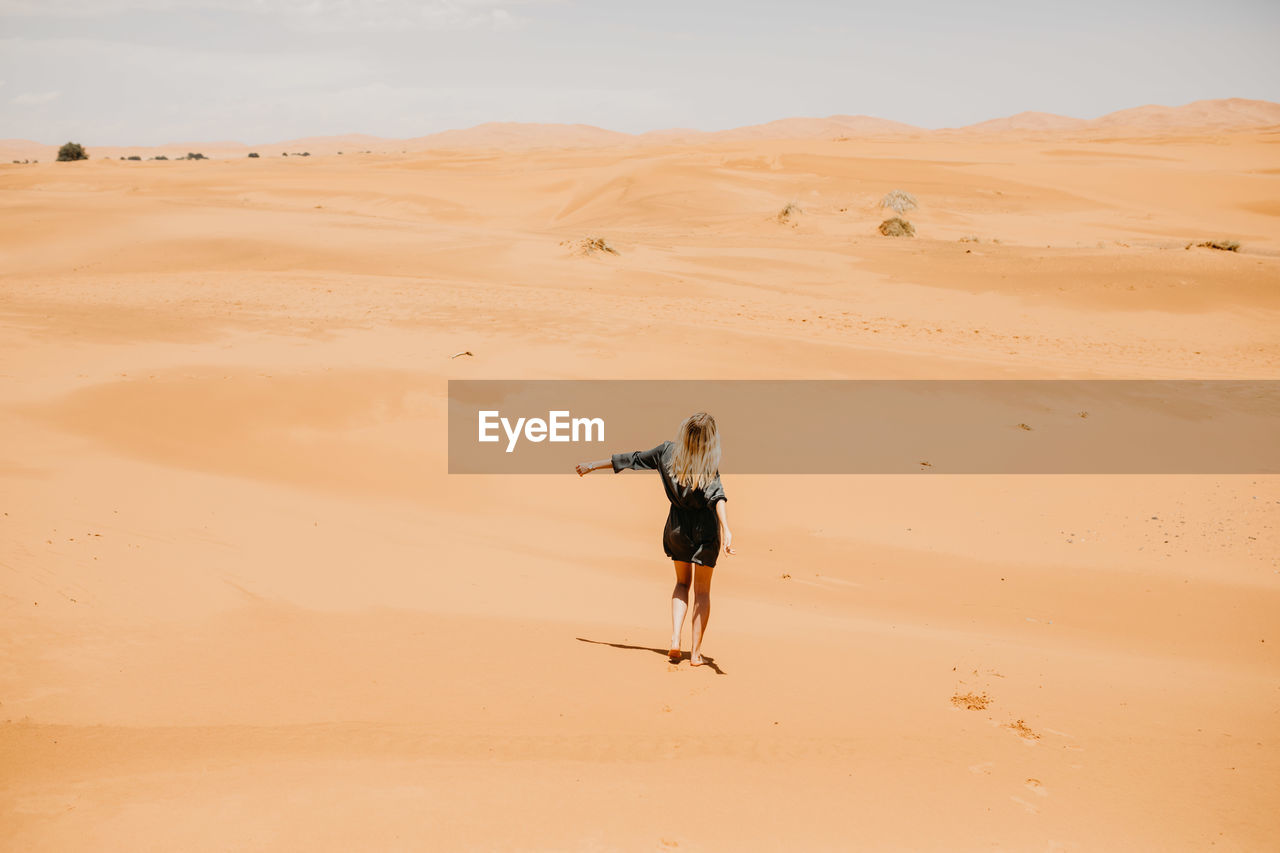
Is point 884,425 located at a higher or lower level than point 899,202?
lower

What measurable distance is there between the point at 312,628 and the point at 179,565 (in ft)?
4.43

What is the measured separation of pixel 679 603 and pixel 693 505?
0.62m

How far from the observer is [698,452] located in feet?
18.3

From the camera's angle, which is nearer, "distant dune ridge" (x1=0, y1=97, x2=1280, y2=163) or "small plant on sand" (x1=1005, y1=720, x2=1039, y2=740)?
"small plant on sand" (x1=1005, y1=720, x2=1039, y2=740)

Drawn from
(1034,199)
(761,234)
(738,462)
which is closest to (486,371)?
(738,462)

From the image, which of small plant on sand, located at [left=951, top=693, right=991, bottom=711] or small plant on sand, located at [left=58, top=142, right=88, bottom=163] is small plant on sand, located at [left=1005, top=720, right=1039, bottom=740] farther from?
small plant on sand, located at [left=58, top=142, right=88, bottom=163]

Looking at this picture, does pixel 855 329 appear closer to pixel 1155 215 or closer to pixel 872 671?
pixel 872 671

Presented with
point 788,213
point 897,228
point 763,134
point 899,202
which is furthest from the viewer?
point 763,134

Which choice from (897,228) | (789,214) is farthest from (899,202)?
(897,228)

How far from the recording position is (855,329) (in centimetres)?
1844

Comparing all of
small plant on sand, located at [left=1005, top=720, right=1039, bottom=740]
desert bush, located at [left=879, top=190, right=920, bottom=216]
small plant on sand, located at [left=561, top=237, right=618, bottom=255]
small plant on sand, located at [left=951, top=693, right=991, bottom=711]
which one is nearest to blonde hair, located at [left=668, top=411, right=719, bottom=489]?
small plant on sand, located at [left=951, top=693, right=991, bottom=711]

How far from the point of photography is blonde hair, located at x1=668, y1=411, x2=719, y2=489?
5.57 m

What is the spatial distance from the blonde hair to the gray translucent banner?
5914 mm

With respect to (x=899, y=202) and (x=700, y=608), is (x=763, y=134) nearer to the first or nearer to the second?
(x=899, y=202)
